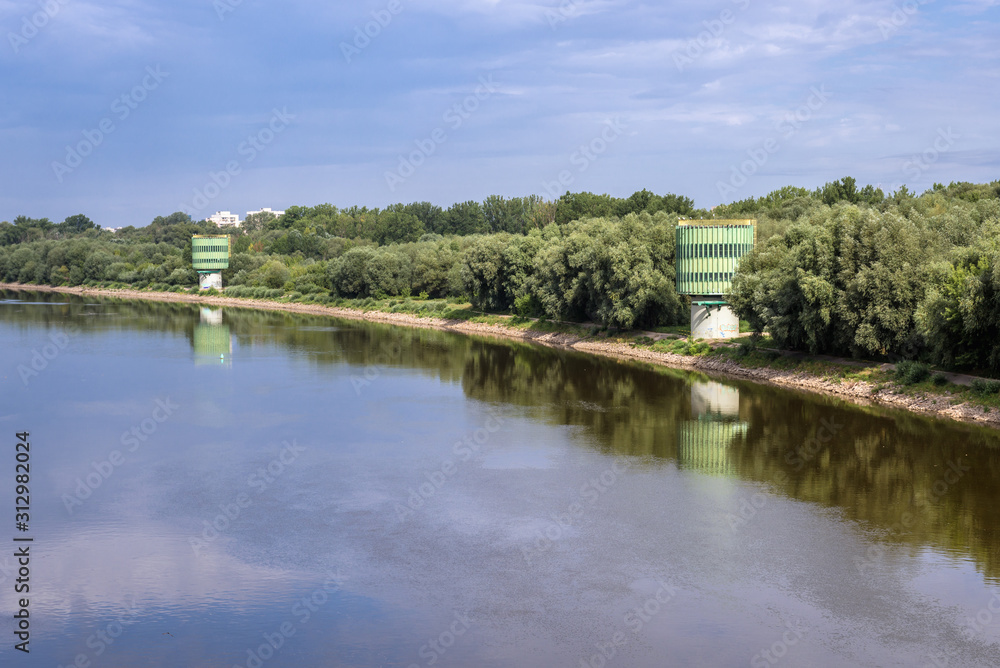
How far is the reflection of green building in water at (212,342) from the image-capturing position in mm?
59688

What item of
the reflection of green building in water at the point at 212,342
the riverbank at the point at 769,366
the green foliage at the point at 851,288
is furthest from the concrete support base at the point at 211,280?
the green foliage at the point at 851,288

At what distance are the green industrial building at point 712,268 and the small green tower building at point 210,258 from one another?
9253 cm

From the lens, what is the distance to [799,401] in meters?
42.2

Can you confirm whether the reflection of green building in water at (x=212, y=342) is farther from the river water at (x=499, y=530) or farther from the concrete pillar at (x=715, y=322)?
the concrete pillar at (x=715, y=322)

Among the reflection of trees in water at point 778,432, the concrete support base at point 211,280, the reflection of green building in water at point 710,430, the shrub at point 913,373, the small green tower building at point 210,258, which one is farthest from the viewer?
the concrete support base at point 211,280

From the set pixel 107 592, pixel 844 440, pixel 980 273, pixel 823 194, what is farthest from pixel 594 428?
pixel 823 194

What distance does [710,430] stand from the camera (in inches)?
1433

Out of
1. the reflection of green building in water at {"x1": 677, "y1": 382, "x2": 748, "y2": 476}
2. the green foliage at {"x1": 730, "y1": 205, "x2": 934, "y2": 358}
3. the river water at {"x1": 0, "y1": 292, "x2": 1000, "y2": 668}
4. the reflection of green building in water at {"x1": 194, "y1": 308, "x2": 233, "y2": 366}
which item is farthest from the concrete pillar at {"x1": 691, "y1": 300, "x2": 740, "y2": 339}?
the reflection of green building in water at {"x1": 194, "y1": 308, "x2": 233, "y2": 366}

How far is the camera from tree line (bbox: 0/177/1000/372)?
38.2m

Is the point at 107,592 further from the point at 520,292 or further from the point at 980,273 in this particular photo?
the point at 520,292

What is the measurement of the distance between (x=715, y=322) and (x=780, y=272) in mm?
10346

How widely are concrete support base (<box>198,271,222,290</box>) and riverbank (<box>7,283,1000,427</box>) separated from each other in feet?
174

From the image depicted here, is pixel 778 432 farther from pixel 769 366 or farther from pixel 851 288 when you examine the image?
pixel 769 366

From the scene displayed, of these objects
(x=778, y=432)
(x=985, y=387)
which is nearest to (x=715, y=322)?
(x=985, y=387)
